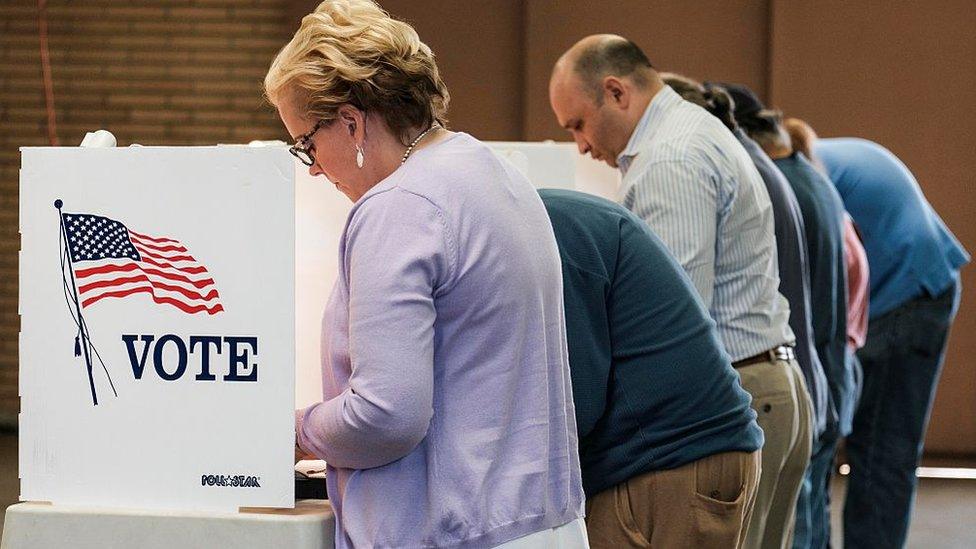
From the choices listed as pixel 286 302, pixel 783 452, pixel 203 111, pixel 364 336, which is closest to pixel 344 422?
pixel 364 336

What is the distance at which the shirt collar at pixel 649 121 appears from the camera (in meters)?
2.94

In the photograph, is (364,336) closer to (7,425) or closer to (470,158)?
(470,158)

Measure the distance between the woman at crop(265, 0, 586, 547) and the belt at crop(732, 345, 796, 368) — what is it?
3.78 feet

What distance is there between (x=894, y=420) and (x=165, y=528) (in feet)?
10.5

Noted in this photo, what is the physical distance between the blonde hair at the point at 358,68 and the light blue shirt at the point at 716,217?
1032mm

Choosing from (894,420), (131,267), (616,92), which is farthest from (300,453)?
(894,420)

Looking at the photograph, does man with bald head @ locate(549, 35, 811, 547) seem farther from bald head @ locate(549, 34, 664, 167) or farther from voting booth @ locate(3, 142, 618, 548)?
voting booth @ locate(3, 142, 618, 548)

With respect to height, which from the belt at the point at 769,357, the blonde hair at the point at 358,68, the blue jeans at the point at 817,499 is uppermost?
the blonde hair at the point at 358,68

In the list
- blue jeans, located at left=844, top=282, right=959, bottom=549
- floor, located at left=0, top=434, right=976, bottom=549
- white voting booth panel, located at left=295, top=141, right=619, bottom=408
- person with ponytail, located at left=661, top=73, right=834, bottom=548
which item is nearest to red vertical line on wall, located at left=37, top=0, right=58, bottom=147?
floor, located at left=0, top=434, right=976, bottom=549

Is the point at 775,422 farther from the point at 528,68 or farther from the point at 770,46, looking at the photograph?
the point at 528,68

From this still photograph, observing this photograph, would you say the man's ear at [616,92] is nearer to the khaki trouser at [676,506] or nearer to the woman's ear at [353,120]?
the khaki trouser at [676,506]

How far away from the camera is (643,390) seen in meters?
2.03

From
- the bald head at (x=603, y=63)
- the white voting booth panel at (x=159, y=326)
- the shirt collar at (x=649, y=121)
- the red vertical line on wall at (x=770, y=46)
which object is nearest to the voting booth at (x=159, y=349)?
the white voting booth panel at (x=159, y=326)

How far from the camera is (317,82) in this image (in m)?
1.66
